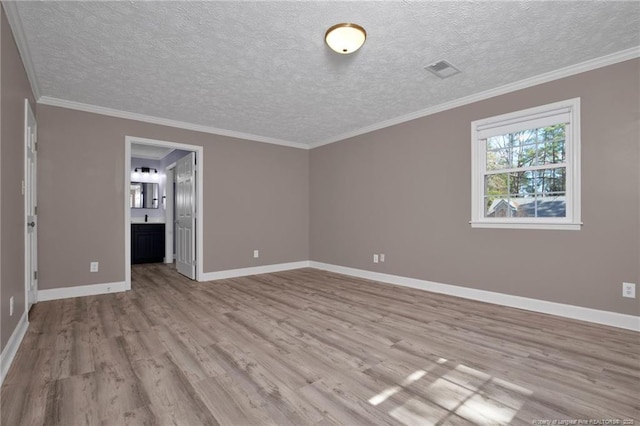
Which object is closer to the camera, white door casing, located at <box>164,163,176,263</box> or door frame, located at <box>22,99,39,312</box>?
door frame, located at <box>22,99,39,312</box>

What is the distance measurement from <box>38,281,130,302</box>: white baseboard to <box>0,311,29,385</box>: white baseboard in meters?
1.12

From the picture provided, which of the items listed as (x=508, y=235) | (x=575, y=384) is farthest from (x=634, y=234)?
(x=575, y=384)

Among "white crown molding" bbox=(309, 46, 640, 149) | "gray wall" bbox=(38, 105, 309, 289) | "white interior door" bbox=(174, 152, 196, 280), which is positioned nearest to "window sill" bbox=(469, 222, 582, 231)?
"white crown molding" bbox=(309, 46, 640, 149)

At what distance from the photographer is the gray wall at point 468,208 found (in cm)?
284

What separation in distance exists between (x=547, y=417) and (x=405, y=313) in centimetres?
171

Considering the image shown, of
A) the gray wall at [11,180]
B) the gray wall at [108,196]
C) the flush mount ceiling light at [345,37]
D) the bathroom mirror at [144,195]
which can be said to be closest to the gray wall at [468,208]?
the gray wall at [108,196]

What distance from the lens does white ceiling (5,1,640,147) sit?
2.22 m

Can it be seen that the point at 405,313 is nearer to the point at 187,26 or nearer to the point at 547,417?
the point at 547,417

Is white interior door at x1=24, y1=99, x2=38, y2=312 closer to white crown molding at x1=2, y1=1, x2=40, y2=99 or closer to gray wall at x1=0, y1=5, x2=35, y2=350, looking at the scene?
white crown molding at x1=2, y1=1, x2=40, y2=99

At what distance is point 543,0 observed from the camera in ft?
7.02

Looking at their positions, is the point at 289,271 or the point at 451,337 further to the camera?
the point at 289,271

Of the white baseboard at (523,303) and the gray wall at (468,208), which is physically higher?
the gray wall at (468,208)

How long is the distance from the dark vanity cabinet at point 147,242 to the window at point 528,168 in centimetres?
637

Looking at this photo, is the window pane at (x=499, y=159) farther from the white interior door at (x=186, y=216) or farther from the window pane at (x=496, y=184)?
the white interior door at (x=186, y=216)
